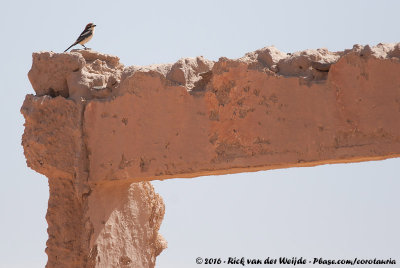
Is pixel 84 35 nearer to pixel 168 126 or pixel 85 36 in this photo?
pixel 85 36

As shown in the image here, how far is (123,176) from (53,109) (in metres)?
0.86

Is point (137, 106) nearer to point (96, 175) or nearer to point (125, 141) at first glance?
point (125, 141)

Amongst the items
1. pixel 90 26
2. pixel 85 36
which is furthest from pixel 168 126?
pixel 90 26

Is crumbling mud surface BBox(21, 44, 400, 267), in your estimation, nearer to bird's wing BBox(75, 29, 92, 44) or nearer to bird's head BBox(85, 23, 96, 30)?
bird's wing BBox(75, 29, 92, 44)

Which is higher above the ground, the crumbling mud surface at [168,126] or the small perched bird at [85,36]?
the small perched bird at [85,36]

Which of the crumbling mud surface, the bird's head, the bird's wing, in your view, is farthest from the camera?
the bird's head

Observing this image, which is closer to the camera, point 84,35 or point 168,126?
point 168,126

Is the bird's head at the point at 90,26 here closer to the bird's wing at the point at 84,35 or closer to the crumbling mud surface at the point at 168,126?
the bird's wing at the point at 84,35

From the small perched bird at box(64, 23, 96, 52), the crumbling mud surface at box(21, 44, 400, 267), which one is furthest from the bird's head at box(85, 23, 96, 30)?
the crumbling mud surface at box(21, 44, 400, 267)

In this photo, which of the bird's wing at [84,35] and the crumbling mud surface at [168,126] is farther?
the bird's wing at [84,35]

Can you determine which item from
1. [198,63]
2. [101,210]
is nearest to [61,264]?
[101,210]

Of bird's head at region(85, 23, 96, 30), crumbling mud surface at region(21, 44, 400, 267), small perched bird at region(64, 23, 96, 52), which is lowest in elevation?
crumbling mud surface at region(21, 44, 400, 267)

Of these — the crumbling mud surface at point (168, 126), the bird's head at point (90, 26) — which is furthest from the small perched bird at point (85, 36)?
the crumbling mud surface at point (168, 126)

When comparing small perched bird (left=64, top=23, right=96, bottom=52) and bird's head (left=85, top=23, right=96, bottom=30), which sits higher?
bird's head (left=85, top=23, right=96, bottom=30)
